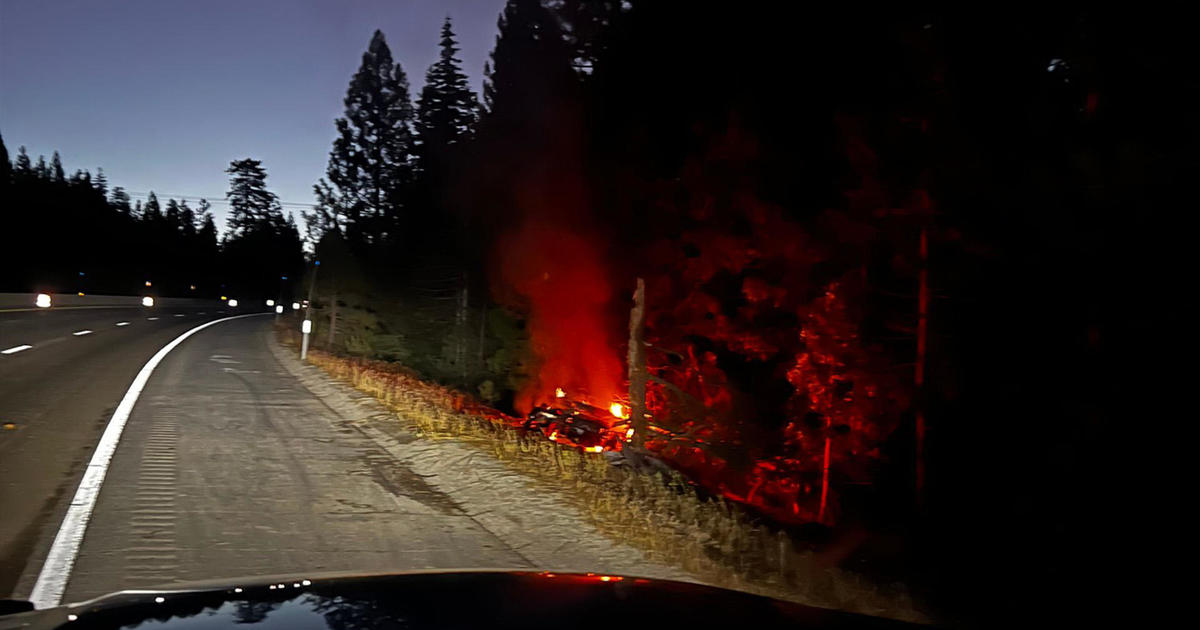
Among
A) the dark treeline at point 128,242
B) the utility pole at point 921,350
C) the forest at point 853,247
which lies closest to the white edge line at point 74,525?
the forest at point 853,247

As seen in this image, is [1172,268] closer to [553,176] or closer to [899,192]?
[899,192]

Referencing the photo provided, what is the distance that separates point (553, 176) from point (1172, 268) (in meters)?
19.7

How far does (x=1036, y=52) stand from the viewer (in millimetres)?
12016

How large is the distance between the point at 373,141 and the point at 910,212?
49803 mm

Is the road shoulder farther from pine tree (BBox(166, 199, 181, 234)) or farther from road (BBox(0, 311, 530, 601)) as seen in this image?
pine tree (BBox(166, 199, 181, 234))

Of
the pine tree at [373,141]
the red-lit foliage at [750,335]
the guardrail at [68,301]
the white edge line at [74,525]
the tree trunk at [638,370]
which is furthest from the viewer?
the pine tree at [373,141]

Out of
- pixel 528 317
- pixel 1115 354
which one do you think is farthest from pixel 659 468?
pixel 528 317

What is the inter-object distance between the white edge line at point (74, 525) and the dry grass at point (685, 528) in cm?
406

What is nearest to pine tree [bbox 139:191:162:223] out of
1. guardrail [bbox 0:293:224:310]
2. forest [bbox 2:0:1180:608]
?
guardrail [bbox 0:293:224:310]

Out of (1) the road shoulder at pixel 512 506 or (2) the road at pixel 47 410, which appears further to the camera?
(2) the road at pixel 47 410

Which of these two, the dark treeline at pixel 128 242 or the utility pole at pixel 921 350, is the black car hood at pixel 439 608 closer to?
the utility pole at pixel 921 350

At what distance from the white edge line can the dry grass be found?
4.06m

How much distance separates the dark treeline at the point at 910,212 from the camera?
1146 cm

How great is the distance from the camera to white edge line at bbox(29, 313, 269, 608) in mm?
6040
